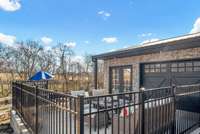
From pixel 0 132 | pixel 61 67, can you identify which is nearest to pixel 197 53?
pixel 0 132

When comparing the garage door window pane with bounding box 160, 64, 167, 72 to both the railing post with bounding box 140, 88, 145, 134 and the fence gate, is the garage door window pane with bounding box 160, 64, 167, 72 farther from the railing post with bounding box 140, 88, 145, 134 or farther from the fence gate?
the railing post with bounding box 140, 88, 145, 134

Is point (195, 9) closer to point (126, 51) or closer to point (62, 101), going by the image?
point (126, 51)

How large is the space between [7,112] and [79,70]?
328 inches

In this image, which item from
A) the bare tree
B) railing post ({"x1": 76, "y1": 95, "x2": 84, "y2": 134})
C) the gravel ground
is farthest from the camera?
the bare tree

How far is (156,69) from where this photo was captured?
25.7ft

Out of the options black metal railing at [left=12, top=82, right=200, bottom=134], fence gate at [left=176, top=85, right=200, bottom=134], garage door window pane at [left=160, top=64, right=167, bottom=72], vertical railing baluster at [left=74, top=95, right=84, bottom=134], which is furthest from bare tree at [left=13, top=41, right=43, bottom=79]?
vertical railing baluster at [left=74, top=95, right=84, bottom=134]

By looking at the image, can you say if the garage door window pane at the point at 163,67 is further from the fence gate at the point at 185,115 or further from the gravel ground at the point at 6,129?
the gravel ground at the point at 6,129

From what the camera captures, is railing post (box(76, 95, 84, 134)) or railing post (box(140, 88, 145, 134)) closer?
railing post (box(76, 95, 84, 134))

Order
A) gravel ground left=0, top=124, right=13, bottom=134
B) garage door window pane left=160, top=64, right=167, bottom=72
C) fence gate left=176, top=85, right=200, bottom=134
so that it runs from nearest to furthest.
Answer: fence gate left=176, top=85, right=200, bottom=134 < gravel ground left=0, top=124, right=13, bottom=134 < garage door window pane left=160, top=64, right=167, bottom=72

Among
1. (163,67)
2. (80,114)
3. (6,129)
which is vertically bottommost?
(6,129)

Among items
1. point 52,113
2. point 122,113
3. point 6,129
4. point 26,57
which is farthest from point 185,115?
point 26,57

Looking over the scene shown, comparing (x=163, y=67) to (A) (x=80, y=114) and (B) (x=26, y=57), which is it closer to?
(A) (x=80, y=114)

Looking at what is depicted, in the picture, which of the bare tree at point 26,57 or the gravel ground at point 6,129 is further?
the bare tree at point 26,57

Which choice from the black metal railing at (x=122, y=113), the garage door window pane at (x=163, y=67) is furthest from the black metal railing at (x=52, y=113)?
the garage door window pane at (x=163, y=67)
